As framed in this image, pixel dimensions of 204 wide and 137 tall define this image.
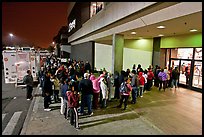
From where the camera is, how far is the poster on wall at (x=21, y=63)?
1496 cm

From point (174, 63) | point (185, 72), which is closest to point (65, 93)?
point (185, 72)

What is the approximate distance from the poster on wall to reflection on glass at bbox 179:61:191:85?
1266 cm

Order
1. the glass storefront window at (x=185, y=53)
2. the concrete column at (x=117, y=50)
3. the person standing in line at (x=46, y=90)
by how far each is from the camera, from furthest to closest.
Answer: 1. the glass storefront window at (x=185, y=53)
2. the concrete column at (x=117, y=50)
3. the person standing in line at (x=46, y=90)

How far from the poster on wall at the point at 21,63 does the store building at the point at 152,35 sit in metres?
6.65

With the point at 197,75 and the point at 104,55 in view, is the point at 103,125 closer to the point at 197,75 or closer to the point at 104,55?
the point at 197,75

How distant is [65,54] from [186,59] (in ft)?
126

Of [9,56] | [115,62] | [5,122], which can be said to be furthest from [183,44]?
[9,56]

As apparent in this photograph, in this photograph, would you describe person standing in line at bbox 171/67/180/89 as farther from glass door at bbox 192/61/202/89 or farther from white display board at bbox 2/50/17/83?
white display board at bbox 2/50/17/83

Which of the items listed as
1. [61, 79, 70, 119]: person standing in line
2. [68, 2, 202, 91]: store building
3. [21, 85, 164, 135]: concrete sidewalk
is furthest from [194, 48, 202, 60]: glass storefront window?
[61, 79, 70, 119]: person standing in line

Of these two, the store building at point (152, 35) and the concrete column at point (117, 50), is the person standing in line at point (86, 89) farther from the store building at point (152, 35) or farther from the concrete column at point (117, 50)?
the concrete column at point (117, 50)

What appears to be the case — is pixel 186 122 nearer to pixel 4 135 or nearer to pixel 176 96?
pixel 176 96

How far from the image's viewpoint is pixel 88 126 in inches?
270

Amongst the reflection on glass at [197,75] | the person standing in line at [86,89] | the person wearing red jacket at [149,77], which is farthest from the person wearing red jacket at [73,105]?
the reflection on glass at [197,75]

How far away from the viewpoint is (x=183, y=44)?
13344 millimetres
